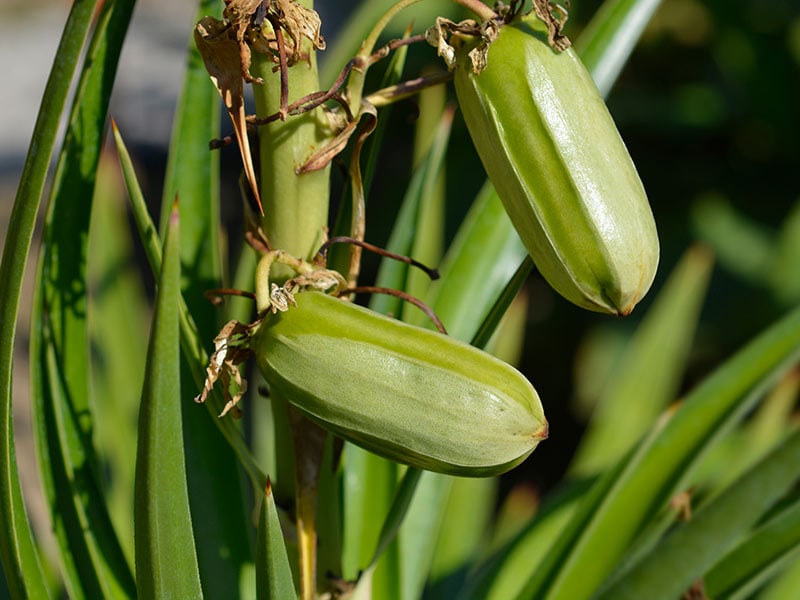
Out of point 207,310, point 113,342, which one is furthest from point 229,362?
point 113,342

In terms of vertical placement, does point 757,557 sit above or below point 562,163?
below

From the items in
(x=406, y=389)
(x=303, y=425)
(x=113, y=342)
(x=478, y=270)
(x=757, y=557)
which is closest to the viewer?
(x=406, y=389)

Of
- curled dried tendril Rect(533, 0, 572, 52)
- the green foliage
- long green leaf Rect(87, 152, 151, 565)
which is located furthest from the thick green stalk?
long green leaf Rect(87, 152, 151, 565)

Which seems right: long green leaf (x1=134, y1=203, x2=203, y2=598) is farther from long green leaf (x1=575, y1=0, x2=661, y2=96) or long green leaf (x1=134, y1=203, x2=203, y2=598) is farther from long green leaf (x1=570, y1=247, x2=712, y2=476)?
long green leaf (x1=570, y1=247, x2=712, y2=476)

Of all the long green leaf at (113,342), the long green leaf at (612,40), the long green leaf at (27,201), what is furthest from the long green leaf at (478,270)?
the long green leaf at (113,342)

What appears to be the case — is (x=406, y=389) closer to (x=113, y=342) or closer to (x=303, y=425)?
(x=303, y=425)

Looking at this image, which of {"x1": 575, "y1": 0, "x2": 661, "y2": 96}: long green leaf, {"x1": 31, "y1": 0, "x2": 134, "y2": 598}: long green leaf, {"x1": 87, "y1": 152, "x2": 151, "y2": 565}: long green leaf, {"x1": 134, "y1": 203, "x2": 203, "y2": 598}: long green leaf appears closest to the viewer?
{"x1": 134, "y1": 203, "x2": 203, "y2": 598}: long green leaf
